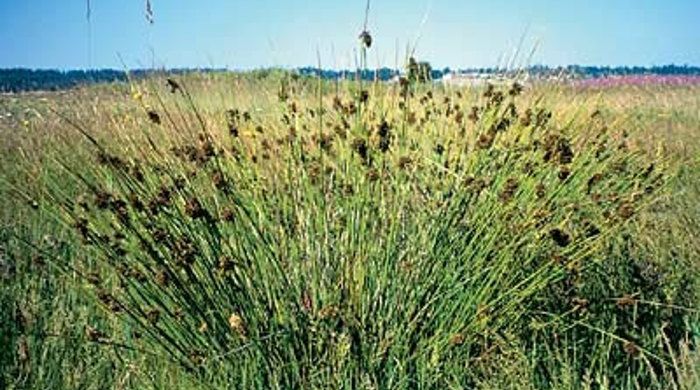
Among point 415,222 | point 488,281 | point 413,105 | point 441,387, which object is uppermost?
point 413,105

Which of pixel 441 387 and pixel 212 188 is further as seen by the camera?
pixel 212 188

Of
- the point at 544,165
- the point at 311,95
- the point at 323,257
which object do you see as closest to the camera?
the point at 323,257

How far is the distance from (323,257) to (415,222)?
34 cm

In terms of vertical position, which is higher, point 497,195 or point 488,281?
point 497,195

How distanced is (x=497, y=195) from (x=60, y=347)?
1636 mm

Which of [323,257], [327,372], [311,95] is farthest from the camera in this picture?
[311,95]

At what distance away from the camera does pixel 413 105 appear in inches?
141

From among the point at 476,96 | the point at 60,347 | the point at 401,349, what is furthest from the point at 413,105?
the point at 60,347

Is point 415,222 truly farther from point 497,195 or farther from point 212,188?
point 212,188

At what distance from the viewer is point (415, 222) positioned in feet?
8.43

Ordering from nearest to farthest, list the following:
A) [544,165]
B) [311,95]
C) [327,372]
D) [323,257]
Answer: [327,372] < [323,257] < [544,165] < [311,95]

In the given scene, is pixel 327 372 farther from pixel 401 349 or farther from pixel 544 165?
pixel 544 165

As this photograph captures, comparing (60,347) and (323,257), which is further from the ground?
(323,257)

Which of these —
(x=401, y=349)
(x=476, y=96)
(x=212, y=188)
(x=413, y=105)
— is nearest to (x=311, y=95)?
(x=413, y=105)
